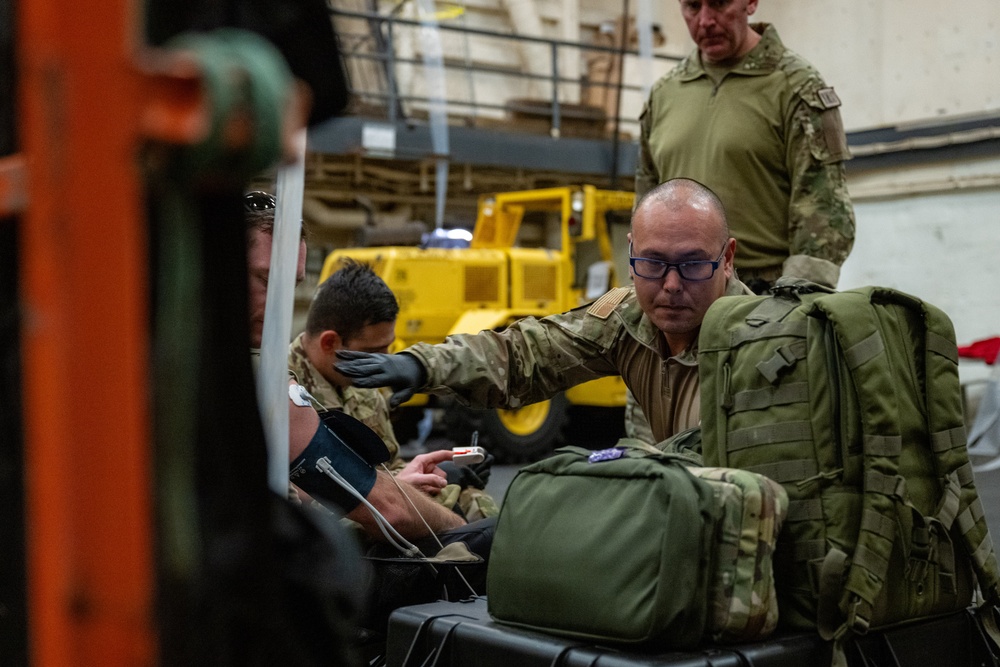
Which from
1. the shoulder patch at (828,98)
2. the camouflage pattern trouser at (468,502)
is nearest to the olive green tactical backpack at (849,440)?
the camouflage pattern trouser at (468,502)

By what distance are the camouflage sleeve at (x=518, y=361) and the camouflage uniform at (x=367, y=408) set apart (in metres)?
0.38

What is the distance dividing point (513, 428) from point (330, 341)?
19.0 feet

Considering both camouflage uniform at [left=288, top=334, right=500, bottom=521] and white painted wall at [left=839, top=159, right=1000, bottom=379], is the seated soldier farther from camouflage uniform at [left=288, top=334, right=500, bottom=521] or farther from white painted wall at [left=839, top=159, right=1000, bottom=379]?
white painted wall at [left=839, top=159, right=1000, bottom=379]

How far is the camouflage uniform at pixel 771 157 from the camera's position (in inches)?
131

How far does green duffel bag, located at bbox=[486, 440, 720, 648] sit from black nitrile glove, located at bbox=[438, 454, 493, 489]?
3.46ft

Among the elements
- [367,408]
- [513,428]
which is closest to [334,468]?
[367,408]

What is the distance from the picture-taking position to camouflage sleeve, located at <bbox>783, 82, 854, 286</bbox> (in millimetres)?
3301

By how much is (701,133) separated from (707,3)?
0.36 metres

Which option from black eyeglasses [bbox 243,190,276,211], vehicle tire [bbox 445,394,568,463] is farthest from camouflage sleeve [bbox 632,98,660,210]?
vehicle tire [bbox 445,394,568,463]

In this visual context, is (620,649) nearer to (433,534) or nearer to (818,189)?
(433,534)

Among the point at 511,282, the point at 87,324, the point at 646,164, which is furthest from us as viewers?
the point at 511,282

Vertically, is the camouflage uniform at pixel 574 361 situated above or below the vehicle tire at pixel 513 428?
above

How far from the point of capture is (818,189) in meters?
3.34

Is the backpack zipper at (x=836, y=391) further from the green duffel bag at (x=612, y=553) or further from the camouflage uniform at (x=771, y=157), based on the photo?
the camouflage uniform at (x=771, y=157)
